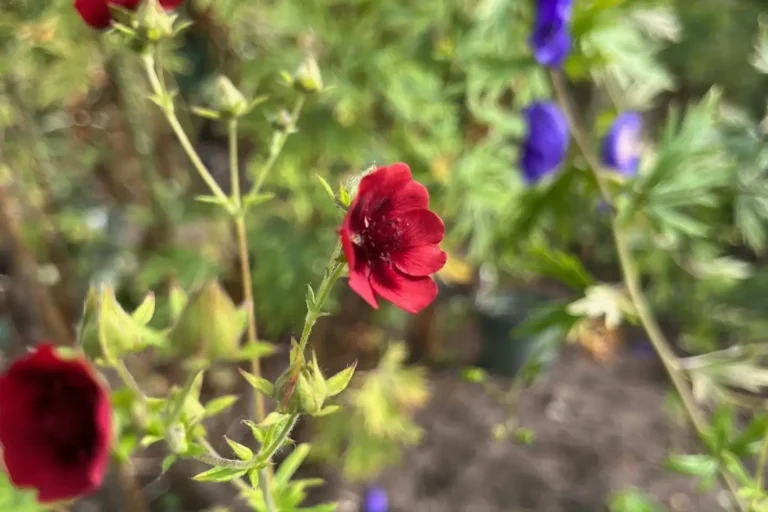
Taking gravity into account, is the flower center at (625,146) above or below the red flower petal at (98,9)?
below

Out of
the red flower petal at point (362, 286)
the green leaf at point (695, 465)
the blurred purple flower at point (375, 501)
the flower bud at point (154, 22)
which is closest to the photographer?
the red flower petal at point (362, 286)

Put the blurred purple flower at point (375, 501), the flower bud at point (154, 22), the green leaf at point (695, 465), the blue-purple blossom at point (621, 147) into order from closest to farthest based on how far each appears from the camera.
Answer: the flower bud at point (154, 22) < the green leaf at point (695, 465) < the blue-purple blossom at point (621, 147) < the blurred purple flower at point (375, 501)

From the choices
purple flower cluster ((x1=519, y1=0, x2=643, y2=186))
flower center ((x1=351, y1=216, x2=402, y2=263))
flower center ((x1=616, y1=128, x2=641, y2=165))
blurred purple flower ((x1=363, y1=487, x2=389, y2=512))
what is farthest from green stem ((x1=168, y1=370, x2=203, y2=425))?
blurred purple flower ((x1=363, y1=487, x2=389, y2=512))

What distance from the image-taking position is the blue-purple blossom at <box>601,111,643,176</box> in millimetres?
880

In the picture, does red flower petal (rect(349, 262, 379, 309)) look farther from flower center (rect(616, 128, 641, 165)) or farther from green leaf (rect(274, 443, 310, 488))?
flower center (rect(616, 128, 641, 165))

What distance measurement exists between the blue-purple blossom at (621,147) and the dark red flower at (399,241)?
2.08 ft

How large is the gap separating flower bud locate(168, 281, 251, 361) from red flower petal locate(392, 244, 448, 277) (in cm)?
9

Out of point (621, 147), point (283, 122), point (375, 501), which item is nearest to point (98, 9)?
point (283, 122)

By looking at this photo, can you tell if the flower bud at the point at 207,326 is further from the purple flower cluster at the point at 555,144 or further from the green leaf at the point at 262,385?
the purple flower cluster at the point at 555,144

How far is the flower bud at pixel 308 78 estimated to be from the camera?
434 millimetres

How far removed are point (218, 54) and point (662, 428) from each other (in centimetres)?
115

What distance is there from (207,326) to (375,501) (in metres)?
0.87

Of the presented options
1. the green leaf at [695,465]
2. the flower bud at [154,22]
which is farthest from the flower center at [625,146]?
the flower bud at [154,22]

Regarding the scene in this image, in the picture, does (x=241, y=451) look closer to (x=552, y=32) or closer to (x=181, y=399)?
(x=181, y=399)
